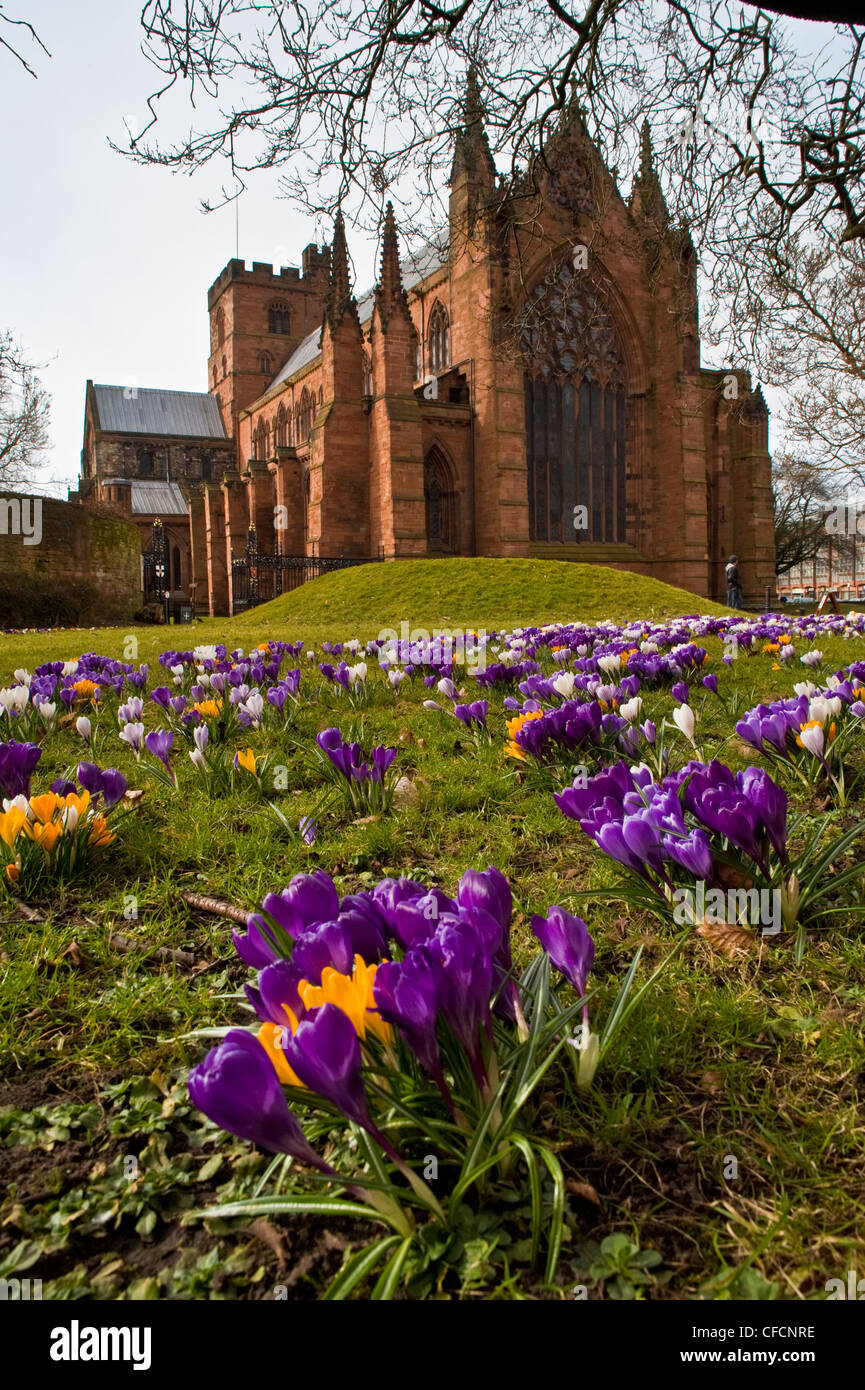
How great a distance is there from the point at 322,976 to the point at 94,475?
61153 mm

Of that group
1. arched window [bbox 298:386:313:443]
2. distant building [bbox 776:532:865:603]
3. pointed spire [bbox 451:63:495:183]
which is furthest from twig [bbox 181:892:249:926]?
distant building [bbox 776:532:865:603]

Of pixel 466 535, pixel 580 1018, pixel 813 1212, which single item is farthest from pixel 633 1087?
pixel 466 535

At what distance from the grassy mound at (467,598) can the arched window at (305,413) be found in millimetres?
25966

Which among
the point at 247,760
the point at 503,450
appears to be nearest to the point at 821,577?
the point at 503,450

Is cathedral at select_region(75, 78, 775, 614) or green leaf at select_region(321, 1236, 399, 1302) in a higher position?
cathedral at select_region(75, 78, 775, 614)

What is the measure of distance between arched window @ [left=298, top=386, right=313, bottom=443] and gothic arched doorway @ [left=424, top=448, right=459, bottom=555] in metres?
15.6

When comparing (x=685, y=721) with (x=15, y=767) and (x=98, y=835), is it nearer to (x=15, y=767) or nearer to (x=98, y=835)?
(x=98, y=835)

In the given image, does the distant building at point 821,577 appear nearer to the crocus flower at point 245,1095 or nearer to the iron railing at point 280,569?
the iron railing at point 280,569

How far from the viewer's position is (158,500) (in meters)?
52.2

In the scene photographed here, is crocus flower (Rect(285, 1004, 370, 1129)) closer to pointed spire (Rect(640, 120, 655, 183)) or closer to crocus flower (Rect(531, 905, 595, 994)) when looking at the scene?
crocus flower (Rect(531, 905, 595, 994))

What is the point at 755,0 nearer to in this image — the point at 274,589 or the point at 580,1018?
the point at 580,1018

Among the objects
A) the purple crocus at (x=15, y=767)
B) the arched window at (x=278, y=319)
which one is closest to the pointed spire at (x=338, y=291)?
the purple crocus at (x=15, y=767)

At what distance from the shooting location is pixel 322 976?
1031 mm

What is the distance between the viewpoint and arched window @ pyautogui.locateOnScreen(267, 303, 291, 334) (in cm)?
5647
